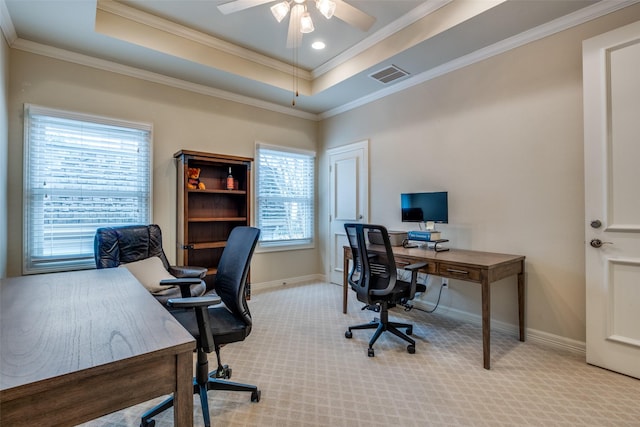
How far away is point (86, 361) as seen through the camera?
2.68ft

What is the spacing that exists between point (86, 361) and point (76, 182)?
3054 mm

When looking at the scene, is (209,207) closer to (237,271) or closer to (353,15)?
(237,271)

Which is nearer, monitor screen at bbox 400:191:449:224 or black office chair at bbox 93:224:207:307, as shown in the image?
black office chair at bbox 93:224:207:307

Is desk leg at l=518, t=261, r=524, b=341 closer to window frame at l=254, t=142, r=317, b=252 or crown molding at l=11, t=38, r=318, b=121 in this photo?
window frame at l=254, t=142, r=317, b=252

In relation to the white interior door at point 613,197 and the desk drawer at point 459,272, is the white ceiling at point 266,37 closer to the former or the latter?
the white interior door at point 613,197

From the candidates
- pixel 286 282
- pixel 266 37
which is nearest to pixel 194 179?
pixel 266 37

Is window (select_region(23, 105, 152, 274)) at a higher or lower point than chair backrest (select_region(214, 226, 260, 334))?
higher

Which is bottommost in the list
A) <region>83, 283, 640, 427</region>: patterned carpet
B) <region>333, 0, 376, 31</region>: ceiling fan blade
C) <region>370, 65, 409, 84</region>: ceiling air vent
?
<region>83, 283, 640, 427</region>: patterned carpet

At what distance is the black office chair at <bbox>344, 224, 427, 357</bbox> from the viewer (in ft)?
8.34

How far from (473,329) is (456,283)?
1.63ft

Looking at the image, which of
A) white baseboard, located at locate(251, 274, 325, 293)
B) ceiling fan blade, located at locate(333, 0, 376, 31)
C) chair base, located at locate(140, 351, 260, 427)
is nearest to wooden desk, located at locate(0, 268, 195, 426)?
chair base, located at locate(140, 351, 260, 427)

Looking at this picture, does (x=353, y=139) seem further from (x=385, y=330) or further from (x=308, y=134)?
(x=385, y=330)

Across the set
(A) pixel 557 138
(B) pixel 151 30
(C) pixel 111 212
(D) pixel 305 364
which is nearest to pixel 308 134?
(B) pixel 151 30

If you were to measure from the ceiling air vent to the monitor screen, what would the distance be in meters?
1.43
